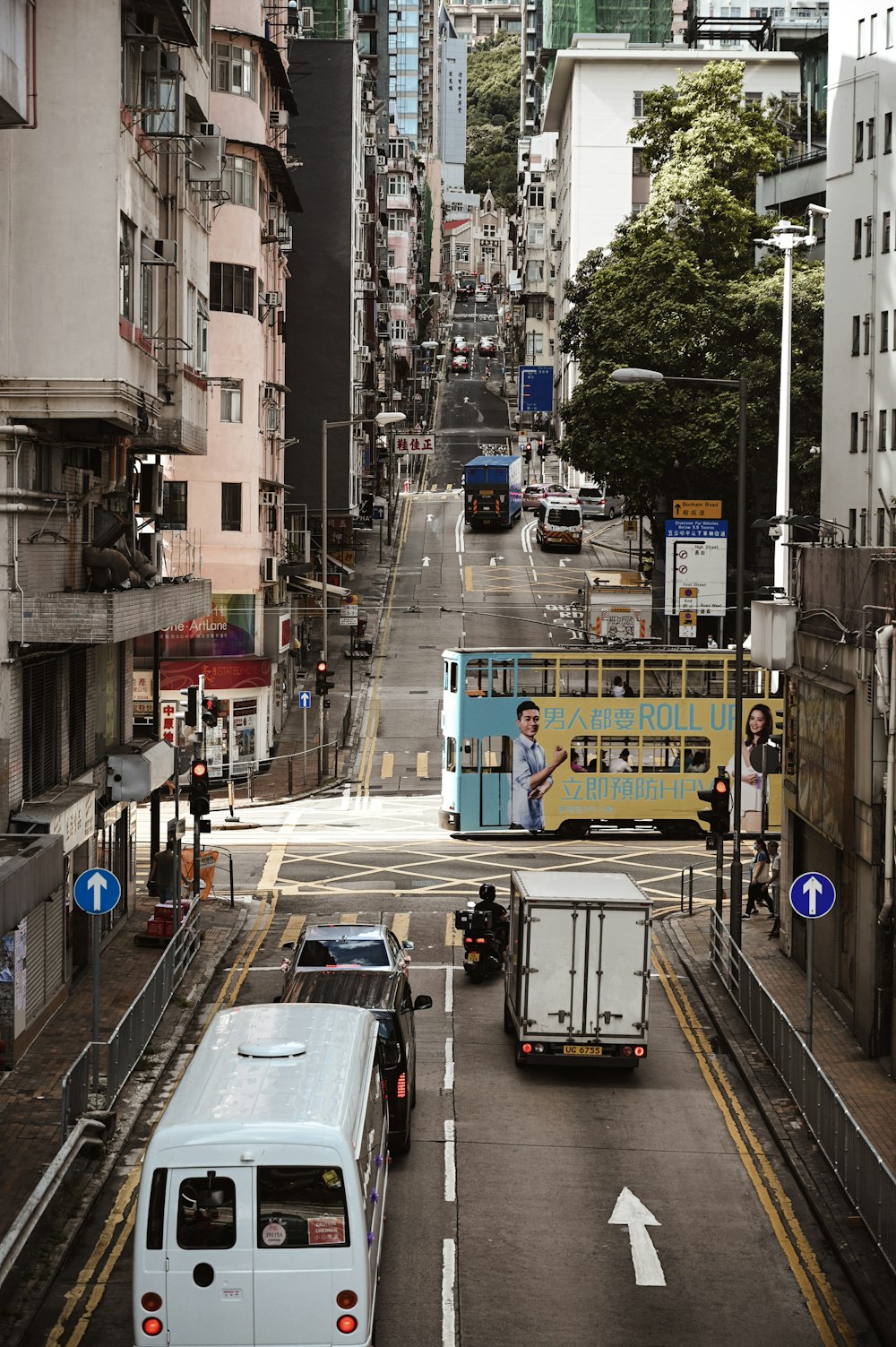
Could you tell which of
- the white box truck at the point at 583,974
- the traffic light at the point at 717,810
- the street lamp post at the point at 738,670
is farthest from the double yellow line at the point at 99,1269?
the traffic light at the point at 717,810

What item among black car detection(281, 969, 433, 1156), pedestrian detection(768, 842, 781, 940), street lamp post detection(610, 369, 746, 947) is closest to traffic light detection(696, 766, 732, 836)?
street lamp post detection(610, 369, 746, 947)

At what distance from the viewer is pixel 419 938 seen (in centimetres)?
2962

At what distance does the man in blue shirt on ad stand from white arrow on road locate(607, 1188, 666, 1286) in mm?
22159

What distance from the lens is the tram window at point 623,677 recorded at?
127ft

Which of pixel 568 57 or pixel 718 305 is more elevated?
pixel 568 57

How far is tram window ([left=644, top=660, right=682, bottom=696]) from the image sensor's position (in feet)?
128

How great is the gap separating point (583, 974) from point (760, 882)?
42.4 ft

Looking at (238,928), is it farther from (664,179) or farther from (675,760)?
(664,179)

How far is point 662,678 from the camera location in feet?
128

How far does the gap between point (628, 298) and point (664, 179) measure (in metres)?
5.11

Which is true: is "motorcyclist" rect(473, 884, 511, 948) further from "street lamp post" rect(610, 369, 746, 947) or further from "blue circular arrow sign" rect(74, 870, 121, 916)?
"blue circular arrow sign" rect(74, 870, 121, 916)

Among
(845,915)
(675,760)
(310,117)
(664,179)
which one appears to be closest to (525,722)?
(675,760)

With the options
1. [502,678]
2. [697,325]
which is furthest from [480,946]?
[697,325]

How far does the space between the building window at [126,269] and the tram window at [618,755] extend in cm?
1765
